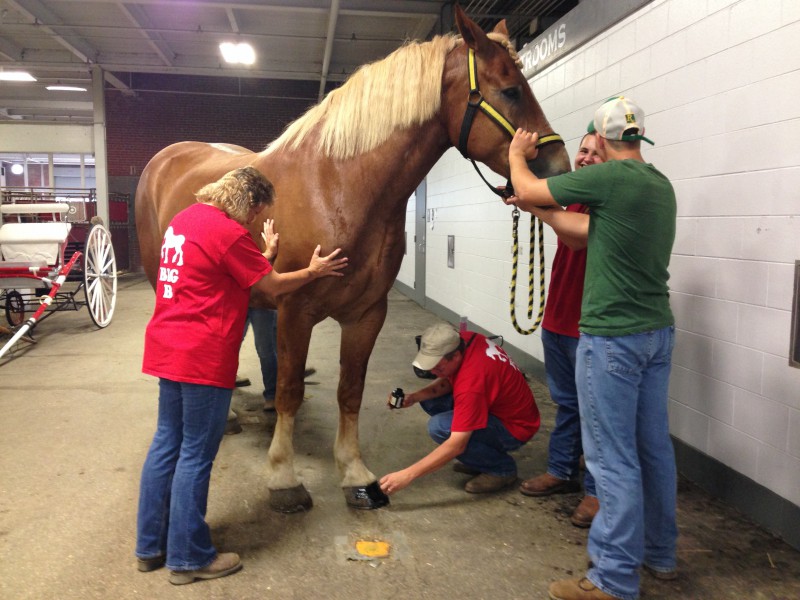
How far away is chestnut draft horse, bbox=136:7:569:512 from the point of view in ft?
6.59

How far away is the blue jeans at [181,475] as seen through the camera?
1.77 metres

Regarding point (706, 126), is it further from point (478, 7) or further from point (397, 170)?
point (478, 7)

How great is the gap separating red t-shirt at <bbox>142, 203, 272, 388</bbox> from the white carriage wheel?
15.0 feet

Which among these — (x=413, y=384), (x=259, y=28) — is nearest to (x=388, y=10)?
(x=259, y=28)

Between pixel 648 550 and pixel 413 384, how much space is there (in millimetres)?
2516

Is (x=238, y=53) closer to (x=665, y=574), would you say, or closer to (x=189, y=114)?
(x=189, y=114)

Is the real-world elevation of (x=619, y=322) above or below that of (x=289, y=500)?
above

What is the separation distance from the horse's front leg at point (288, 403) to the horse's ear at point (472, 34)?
3.95 ft

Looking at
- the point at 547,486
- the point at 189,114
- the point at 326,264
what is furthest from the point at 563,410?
the point at 189,114

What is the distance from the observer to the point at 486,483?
2482 mm

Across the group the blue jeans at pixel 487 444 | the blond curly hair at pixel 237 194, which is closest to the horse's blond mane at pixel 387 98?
the blond curly hair at pixel 237 194

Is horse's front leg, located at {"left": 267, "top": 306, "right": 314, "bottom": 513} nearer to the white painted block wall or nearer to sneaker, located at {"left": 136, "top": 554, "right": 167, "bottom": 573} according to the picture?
sneaker, located at {"left": 136, "top": 554, "right": 167, "bottom": 573}

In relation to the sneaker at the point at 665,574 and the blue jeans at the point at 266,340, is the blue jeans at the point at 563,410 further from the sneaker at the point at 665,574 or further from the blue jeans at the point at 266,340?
the blue jeans at the point at 266,340

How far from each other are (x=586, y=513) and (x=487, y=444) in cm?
49
